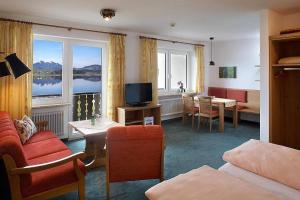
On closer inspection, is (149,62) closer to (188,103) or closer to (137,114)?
(137,114)

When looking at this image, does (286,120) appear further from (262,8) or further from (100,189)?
(100,189)

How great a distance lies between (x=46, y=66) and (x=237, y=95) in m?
4.98

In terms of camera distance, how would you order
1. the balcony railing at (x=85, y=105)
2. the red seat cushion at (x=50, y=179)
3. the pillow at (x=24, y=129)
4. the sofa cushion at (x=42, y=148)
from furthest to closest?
the balcony railing at (x=85, y=105)
the pillow at (x=24, y=129)
the sofa cushion at (x=42, y=148)
the red seat cushion at (x=50, y=179)

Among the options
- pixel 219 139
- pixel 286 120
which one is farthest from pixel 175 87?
pixel 286 120

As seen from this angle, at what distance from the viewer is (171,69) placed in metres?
6.44

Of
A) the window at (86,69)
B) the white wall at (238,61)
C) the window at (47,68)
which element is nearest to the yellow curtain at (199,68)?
the white wall at (238,61)

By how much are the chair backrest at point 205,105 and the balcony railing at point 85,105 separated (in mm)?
2418

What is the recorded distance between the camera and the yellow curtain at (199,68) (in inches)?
262

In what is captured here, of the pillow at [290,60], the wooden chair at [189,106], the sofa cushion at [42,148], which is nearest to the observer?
the sofa cushion at [42,148]

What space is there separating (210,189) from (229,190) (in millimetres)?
123

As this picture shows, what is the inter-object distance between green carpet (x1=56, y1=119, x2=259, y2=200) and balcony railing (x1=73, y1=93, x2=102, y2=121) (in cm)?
62

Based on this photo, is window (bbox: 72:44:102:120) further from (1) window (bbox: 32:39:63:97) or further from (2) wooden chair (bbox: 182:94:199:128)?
(2) wooden chair (bbox: 182:94:199:128)

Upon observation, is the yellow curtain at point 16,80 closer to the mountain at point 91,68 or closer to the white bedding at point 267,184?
the mountain at point 91,68

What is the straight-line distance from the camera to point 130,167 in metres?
2.37
